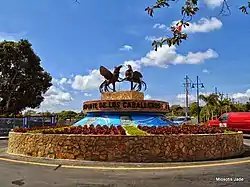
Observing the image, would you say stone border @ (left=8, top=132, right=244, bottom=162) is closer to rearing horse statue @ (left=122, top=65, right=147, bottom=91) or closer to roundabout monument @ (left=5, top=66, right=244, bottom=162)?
roundabout monument @ (left=5, top=66, right=244, bottom=162)

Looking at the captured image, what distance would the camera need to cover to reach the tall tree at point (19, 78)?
43.4 meters

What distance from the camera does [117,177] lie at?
9.70 m

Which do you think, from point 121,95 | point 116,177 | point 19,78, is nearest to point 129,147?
point 116,177

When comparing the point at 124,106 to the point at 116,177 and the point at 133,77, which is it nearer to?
the point at 133,77

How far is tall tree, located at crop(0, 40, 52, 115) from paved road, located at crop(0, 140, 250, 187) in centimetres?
3362

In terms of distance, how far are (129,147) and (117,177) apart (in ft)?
10.1

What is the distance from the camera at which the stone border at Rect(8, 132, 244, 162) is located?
1273 centimetres

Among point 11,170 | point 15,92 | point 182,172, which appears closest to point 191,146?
point 182,172

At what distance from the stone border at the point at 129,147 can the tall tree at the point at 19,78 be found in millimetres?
31547

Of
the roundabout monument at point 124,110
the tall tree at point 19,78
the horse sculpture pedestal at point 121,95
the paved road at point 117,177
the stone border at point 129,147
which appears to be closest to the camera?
the paved road at point 117,177

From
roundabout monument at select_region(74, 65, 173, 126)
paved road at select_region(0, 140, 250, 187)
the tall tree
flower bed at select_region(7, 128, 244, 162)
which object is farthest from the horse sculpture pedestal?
the tall tree

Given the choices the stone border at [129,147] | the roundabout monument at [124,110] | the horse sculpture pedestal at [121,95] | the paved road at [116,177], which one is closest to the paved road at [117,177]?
the paved road at [116,177]

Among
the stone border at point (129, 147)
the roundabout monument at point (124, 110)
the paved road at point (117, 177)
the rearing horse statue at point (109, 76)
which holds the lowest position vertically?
the paved road at point (117, 177)

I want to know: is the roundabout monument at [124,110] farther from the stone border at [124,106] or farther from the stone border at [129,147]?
the stone border at [129,147]
